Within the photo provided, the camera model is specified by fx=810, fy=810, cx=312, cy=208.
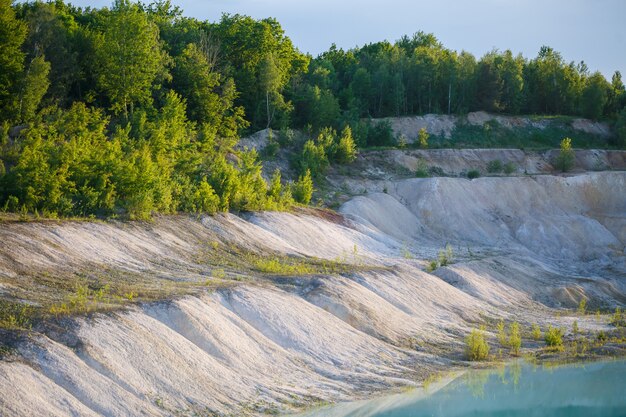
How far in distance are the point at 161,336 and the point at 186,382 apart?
175 cm

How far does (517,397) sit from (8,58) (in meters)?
36.5

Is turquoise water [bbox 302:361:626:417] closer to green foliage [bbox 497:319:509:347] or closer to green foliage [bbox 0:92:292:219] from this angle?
green foliage [bbox 497:319:509:347]

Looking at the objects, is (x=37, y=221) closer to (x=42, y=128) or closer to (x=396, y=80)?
(x=42, y=128)

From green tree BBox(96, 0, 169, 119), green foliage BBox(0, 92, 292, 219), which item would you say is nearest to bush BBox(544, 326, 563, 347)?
green foliage BBox(0, 92, 292, 219)

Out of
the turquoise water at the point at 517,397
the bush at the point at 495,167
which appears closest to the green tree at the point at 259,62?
the bush at the point at 495,167

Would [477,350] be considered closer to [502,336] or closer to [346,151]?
[502,336]

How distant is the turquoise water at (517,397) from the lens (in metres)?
22.9

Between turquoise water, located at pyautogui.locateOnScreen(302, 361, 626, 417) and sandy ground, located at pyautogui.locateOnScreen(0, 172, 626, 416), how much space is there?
1163 millimetres

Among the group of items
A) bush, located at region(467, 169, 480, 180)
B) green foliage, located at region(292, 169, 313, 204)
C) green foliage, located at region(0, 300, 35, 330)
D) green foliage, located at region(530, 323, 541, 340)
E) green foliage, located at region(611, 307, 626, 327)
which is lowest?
green foliage, located at region(611, 307, 626, 327)

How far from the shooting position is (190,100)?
197ft

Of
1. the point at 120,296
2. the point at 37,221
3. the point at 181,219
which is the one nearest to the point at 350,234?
the point at 181,219

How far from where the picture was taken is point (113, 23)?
5356cm

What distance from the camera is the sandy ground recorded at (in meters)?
19.7

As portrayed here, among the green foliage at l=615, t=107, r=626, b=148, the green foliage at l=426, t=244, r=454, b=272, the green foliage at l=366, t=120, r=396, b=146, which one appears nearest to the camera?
the green foliage at l=426, t=244, r=454, b=272
